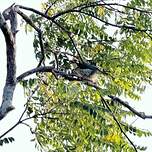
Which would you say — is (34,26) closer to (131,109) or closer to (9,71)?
(9,71)

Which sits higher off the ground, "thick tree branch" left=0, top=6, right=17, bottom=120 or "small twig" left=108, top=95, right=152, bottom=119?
"thick tree branch" left=0, top=6, right=17, bottom=120

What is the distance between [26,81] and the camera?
12.0ft

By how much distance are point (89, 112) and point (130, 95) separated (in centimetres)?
71

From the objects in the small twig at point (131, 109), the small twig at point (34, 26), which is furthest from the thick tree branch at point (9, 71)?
the small twig at point (131, 109)

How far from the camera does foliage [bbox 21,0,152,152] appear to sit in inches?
136

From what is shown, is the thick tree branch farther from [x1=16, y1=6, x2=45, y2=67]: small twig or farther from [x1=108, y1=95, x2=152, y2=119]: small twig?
[x1=108, y1=95, x2=152, y2=119]: small twig

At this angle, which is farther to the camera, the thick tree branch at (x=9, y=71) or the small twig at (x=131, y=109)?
the small twig at (x=131, y=109)

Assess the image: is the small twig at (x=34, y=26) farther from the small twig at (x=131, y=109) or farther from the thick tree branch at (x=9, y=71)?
the small twig at (x=131, y=109)

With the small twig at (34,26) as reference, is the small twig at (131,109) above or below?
below

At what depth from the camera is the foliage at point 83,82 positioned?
347 cm

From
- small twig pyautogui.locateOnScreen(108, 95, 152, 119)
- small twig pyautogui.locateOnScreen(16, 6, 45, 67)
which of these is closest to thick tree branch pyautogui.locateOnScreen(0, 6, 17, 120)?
small twig pyautogui.locateOnScreen(16, 6, 45, 67)

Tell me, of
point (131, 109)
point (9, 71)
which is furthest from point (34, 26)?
point (131, 109)

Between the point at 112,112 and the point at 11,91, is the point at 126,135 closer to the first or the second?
the point at 112,112

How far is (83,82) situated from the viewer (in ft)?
11.7
